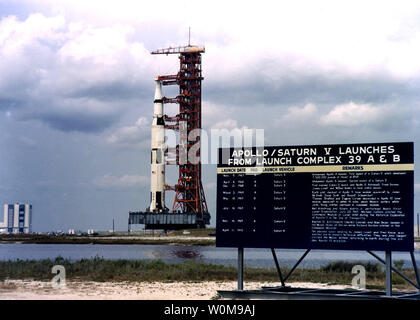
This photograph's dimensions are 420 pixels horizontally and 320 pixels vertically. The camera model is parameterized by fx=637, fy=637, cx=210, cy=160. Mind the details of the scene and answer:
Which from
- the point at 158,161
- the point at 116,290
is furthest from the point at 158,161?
the point at 116,290

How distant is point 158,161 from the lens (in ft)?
490

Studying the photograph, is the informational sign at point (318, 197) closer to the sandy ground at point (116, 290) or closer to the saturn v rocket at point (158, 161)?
the sandy ground at point (116, 290)

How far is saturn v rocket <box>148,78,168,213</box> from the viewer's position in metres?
148

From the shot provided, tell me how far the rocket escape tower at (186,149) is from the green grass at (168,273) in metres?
108

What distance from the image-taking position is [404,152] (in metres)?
21.2

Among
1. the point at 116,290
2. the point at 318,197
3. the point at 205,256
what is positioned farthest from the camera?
the point at 205,256

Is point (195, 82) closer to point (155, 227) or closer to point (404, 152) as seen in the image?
point (155, 227)

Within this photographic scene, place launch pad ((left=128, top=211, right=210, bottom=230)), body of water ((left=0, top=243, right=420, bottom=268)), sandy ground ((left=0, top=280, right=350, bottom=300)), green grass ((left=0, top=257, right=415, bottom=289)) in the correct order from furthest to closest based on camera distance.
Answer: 1. launch pad ((left=128, top=211, right=210, bottom=230))
2. body of water ((left=0, top=243, right=420, bottom=268))
3. green grass ((left=0, top=257, right=415, bottom=289))
4. sandy ground ((left=0, top=280, right=350, bottom=300))

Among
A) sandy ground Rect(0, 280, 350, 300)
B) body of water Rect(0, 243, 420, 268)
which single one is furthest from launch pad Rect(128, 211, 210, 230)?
sandy ground Rect(0, 280, 350, 300)

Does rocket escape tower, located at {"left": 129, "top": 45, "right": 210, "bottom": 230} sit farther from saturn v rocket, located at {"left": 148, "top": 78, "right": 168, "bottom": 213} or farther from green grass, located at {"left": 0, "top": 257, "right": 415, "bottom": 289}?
green grass, located at {"left": 0, "top": 257, "right": 415, "bottom": 289}

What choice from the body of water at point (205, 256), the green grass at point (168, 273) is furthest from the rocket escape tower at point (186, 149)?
the green grass at point (168, 273)

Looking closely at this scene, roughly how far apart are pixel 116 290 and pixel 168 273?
25.4 feet

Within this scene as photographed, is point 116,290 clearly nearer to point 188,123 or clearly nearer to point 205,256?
point 205,256

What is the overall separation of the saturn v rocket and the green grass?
352 ft
